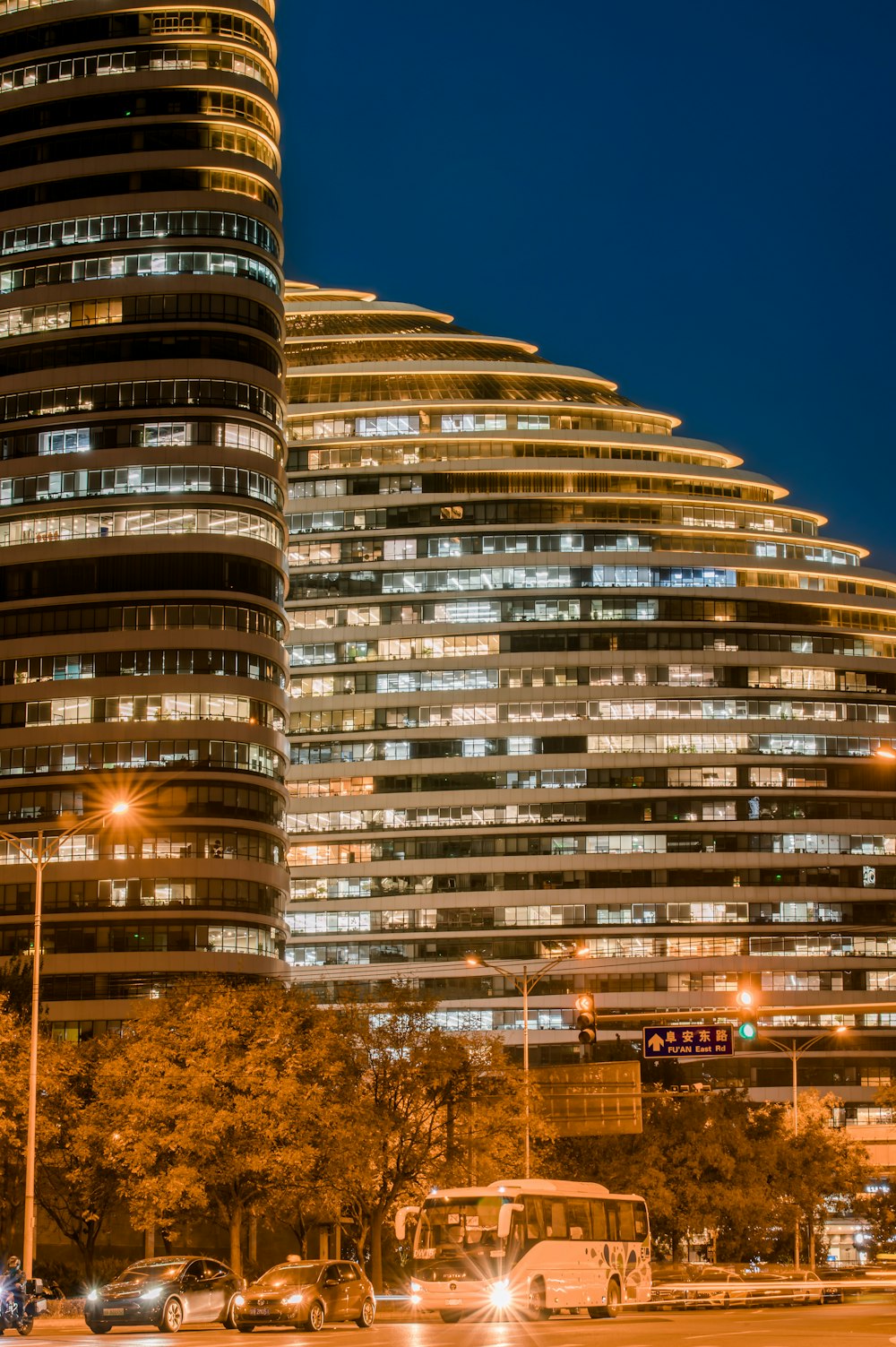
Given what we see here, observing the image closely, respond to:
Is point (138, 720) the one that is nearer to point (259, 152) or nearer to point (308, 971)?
point (259, 152)

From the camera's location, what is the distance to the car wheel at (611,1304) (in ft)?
195

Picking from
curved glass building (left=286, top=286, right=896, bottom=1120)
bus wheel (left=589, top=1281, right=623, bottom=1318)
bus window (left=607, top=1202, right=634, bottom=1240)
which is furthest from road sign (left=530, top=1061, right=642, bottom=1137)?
curved glass building (left=286, top=286, right=896, bottom=1120)

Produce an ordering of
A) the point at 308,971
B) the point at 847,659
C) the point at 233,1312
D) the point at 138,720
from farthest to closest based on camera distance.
→ the point at 847,659, the point at 308,971, the point at 138,720, the point at 233,1312

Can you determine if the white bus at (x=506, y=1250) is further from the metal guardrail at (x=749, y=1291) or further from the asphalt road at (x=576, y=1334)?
the metal guardrail at (x=749, y=1291)

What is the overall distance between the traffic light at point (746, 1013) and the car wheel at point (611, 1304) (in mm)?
8809

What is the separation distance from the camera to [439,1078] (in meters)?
76.7

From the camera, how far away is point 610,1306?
2346 inches

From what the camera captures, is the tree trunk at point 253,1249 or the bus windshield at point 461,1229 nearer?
the bus windshield at point 461,1229

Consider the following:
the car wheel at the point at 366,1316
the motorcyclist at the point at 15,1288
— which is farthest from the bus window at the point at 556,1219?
the motorcyclist at the point at 15,1288

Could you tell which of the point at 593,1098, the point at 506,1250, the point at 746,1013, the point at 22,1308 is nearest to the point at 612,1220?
the point at 746,1013

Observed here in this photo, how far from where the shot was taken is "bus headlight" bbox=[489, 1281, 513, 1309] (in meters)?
52.2

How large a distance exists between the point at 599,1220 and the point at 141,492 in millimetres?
73191

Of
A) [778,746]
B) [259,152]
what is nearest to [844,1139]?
[778,746]

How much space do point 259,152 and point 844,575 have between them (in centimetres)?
7697
